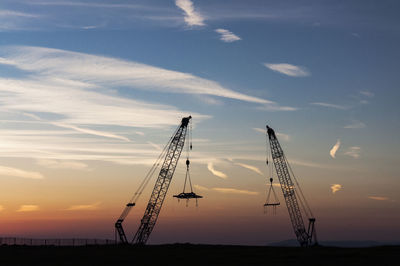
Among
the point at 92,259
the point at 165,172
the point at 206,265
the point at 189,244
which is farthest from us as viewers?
the point at 165,172

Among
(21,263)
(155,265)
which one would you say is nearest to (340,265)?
(155,265)

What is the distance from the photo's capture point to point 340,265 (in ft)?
→ 343

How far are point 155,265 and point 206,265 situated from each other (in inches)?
442

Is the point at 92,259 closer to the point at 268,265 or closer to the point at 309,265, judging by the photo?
the point at 268,265

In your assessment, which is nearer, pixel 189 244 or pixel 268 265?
pixel 268 265

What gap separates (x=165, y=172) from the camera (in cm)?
18662

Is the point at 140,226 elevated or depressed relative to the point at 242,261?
elevated

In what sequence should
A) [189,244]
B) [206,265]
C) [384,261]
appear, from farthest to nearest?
[189,244]
[384,261]
[206,265]

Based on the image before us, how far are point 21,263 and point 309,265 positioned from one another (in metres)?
64.9

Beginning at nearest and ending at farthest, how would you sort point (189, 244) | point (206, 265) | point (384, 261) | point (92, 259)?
point (206, 265) → point (384, 261) → point (92, 259) → point (189, 244)

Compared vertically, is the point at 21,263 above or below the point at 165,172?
below

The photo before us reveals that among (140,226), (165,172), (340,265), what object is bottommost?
(340,265)

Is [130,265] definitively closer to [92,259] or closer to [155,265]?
[155,265]

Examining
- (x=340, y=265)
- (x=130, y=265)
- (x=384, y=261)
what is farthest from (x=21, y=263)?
(x=384, y=261)
